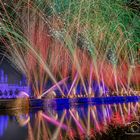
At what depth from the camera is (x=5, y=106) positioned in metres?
27.5

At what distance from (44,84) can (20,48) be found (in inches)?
400

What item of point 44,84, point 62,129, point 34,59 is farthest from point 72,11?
point 44,84

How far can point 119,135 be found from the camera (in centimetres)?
1088

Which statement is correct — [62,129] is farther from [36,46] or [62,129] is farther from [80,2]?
[36,46]

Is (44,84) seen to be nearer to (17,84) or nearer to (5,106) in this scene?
(17,84)

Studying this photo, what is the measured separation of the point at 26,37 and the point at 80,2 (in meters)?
5.57

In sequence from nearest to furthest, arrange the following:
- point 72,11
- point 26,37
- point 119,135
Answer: point 119,135 → point 72,11 → point 26,37

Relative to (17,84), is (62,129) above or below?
below

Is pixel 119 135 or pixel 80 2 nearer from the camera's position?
pixel 119 135

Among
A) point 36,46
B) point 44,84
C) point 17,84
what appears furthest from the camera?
point 44,84

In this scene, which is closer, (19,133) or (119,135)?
(119,135)

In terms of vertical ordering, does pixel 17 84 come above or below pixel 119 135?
above

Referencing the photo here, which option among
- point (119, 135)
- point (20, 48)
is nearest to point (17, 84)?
point (20, 48)

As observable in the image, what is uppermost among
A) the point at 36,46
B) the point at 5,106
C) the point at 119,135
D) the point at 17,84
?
the point at 36,46
